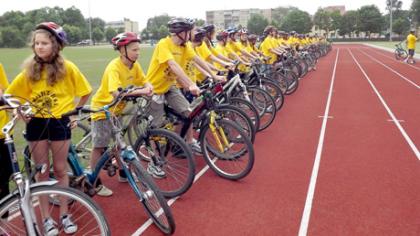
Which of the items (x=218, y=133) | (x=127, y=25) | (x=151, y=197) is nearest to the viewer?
(x=151, y=197)

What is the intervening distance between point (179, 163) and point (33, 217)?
2069mm

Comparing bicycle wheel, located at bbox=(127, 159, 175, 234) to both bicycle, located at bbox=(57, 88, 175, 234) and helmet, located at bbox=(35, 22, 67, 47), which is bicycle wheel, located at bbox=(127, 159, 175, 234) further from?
helmet, located at bbox=(35, 22, 67, 47)

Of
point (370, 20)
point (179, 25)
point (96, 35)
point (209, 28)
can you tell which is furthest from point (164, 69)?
point (370, 20)

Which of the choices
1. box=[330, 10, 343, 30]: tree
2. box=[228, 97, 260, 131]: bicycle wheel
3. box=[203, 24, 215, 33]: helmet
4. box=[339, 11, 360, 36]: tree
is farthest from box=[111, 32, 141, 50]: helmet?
box=[330, 10, 343, 30]: tree

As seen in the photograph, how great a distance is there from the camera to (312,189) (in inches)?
182

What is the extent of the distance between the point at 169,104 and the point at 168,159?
2.82ft

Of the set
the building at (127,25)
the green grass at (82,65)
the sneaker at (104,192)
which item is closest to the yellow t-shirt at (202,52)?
the green grass at (82,65)

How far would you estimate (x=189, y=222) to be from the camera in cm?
389

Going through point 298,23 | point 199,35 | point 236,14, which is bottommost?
point 199,35

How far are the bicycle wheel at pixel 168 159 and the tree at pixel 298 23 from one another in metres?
80.7

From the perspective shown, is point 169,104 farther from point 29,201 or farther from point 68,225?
point 29,201

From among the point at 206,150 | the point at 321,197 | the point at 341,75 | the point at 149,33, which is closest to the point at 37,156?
the point at 206,150

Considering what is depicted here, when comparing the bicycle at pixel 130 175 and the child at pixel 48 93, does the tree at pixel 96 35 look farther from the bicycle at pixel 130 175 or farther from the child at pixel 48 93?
the child at pixel 48 93

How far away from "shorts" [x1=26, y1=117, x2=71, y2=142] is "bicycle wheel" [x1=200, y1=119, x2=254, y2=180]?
2.01m
